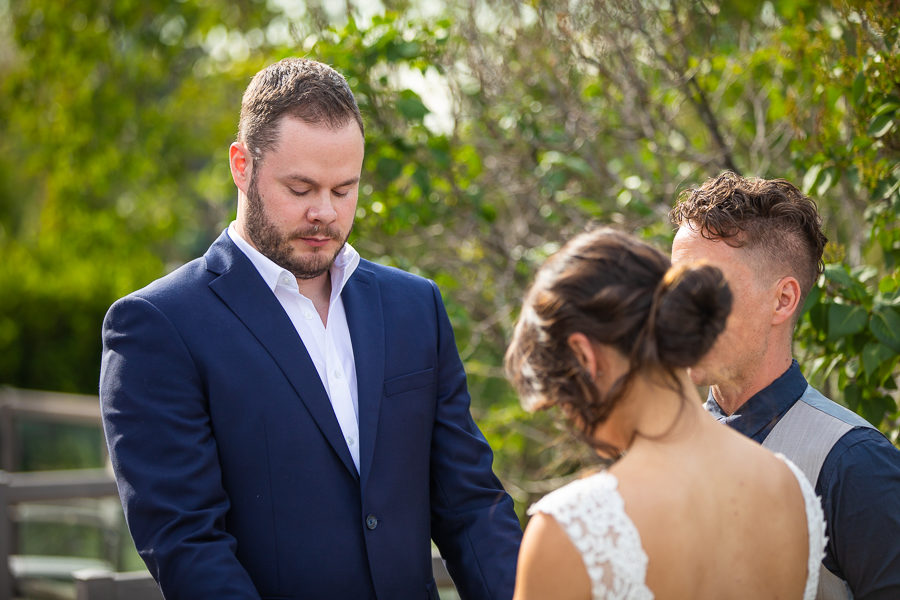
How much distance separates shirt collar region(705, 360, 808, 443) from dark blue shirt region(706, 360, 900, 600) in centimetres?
19

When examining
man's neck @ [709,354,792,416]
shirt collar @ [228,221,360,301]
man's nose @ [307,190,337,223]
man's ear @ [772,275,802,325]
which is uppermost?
man's nose @ [307,190,337,223]

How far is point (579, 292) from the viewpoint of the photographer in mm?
1604

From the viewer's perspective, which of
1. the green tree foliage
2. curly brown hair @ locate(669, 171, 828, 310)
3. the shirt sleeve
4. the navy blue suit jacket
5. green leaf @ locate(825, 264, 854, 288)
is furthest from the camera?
the green tree foliage

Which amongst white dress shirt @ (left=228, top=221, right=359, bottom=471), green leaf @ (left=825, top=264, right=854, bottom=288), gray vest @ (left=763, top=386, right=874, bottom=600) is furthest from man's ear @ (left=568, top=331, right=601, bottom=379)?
green leaf @ (left=825, top=264, right=854, bottom=288)

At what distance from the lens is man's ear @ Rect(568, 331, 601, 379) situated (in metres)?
1.61

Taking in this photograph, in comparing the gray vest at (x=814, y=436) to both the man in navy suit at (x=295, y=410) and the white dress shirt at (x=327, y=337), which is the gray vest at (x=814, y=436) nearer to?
the man in navy suit at (x=295, y=410)

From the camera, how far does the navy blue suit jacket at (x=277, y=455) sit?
2061 millimetres

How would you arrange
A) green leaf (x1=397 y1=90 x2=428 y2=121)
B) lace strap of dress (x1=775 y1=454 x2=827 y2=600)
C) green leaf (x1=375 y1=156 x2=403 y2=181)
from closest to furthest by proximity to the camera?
1. lace strap of dress (x1=775 y1=454 x2=827 y2=600)
2. green leaf (x1=397 y1=90 x2=428 y2=121)
3. green leaf (x1=375 y1=156 x2=403 y2=181)

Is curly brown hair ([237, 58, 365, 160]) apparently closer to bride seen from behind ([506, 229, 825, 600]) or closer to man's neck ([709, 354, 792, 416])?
bride seen from behind ([506, 229, 825, 600])

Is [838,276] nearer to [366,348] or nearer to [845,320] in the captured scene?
[845,320]

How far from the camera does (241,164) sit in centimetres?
236

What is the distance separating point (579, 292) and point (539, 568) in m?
0.48

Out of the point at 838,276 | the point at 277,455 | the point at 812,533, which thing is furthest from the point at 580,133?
the point at 812,533

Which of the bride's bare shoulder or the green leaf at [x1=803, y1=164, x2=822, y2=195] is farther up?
the green leaf at [x1=803, y1=164, x2=822, y2=195]
